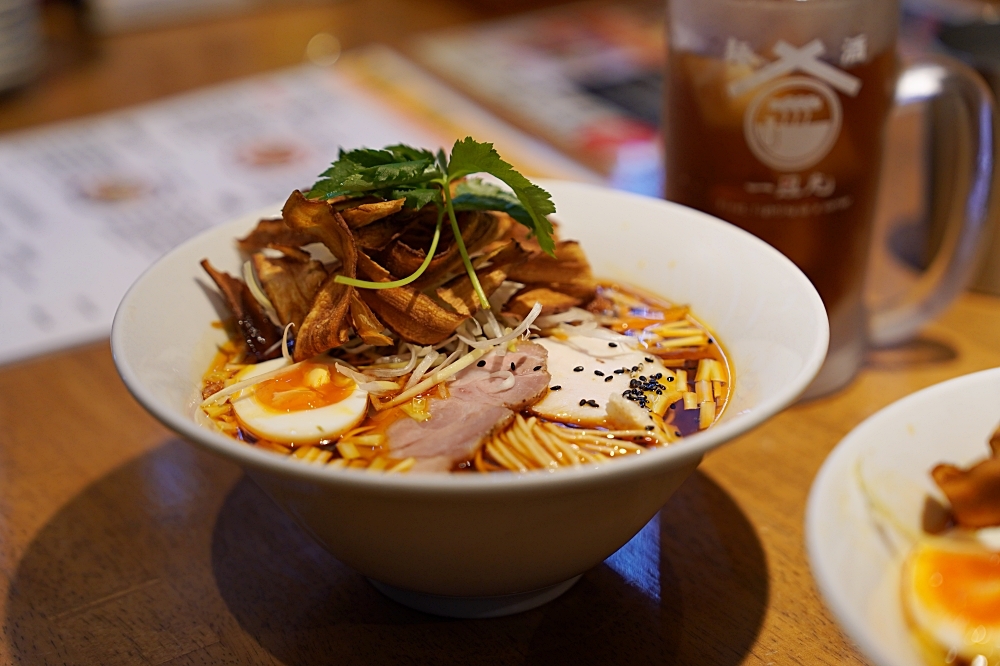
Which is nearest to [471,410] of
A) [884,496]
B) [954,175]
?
[884,496]

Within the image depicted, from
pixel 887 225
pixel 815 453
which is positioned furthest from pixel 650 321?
pixel 887 225

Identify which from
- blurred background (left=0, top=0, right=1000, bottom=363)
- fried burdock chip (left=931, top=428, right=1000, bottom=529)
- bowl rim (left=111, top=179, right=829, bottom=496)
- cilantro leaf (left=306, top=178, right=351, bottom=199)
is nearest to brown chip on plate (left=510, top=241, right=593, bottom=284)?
cilantro leaf (left=306, top=178, right=351, bottom=199)

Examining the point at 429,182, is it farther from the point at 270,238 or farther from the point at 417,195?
the point at 270,238

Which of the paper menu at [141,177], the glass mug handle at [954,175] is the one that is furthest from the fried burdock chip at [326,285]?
the glass mug handle at [954,175]

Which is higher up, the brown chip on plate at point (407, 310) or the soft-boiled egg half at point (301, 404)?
the brown chip on plate at point (407, 310)

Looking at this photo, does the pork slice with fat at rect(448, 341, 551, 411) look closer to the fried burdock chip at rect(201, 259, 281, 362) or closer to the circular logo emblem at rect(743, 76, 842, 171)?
the fried burdock chip at rect(201, 259, 281, 362)

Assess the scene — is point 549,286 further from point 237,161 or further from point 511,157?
point 237,161

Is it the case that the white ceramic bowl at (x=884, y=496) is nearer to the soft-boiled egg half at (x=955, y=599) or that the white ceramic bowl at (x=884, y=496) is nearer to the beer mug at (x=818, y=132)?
the soft-boiled egg half at (x=955, y=599)
